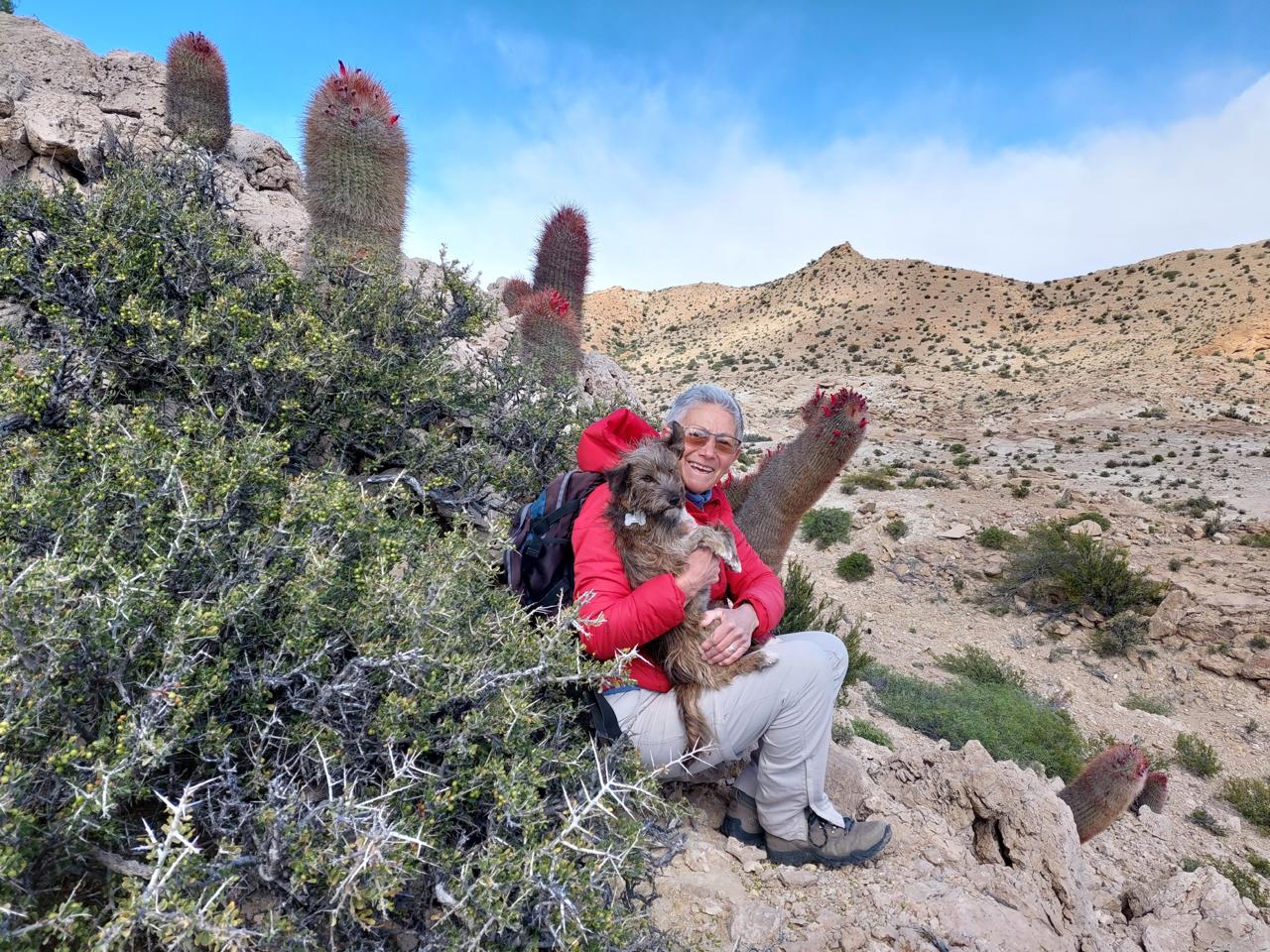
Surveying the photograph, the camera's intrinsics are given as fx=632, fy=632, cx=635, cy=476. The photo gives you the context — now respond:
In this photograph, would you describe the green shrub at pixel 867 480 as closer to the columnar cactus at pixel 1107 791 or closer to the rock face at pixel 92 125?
the columnar cactus at pixel 1107 791

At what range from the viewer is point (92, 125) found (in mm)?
7383

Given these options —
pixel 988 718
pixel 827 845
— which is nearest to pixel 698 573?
pixel 827 845

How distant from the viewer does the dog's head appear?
2205mm

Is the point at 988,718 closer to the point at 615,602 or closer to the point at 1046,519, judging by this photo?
the point at 615,602

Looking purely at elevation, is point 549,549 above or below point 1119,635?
above

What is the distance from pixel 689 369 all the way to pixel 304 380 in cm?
3538

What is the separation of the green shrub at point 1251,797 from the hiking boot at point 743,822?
596 cm

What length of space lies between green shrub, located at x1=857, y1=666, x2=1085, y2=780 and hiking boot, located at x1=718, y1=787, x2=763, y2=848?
12.5ft

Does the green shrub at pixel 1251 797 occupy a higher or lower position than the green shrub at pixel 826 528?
lower

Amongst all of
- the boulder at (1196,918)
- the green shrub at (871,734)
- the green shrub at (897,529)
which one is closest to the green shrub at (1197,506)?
the green shrub at (897,529)

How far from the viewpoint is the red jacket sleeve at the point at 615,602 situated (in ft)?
6.61

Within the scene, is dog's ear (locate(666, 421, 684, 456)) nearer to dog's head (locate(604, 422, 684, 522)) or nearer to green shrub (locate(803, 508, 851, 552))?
dog's head (locate(604, 422, 684, 522))

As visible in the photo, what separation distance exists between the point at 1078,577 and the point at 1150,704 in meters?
2.01

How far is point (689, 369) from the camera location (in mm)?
37688
